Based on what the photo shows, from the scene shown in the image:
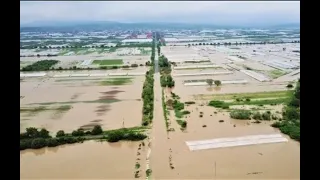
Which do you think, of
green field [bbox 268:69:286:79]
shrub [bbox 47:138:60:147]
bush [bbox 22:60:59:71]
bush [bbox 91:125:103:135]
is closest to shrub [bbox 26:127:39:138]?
shrub [bbox 47:138:60:147]

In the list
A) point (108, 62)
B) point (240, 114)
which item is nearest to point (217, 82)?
point (240, 114)

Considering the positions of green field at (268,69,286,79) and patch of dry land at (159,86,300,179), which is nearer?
patch of dry land at (159,86,300,179)

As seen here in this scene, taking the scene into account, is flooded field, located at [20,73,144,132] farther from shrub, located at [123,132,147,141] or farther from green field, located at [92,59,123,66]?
green field, located at [92,59,123,66]

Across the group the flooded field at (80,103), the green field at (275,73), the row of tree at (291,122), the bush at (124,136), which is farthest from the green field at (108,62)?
the bush at (124,136)

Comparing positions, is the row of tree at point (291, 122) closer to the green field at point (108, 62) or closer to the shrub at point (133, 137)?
the shrub at point (133, 137)

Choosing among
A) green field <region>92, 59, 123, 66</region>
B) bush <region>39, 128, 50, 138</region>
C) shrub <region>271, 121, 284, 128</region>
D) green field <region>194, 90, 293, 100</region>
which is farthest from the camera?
green field <region>92, 59, 123, 66</region>

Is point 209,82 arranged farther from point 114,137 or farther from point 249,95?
point 114,137
